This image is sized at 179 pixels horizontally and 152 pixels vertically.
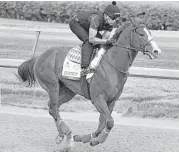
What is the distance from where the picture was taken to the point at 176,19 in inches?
786

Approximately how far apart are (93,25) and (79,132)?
77.8 inches

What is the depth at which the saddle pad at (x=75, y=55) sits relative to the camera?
681 cm

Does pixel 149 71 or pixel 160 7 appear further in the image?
pixel 160 7

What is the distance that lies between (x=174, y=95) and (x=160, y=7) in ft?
38.2

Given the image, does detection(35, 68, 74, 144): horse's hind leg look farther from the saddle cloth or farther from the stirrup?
the stirrup

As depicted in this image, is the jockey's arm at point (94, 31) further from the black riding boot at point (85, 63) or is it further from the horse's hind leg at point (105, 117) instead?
the horse's hind leg at point (105, 117)

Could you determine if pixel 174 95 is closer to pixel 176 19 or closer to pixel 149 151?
pixel 149 151

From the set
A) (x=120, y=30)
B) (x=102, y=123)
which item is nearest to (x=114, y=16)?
(x=120, y=30)

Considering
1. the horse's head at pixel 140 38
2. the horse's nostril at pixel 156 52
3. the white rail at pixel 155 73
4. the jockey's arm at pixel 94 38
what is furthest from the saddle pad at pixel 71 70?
the white rail at pixel 155 73

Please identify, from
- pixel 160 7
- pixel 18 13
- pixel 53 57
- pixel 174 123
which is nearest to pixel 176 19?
pixel 160 7

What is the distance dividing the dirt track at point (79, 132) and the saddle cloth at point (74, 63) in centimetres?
95

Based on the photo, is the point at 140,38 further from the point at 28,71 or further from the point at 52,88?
the point at 28,71

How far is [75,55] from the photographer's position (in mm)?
6844

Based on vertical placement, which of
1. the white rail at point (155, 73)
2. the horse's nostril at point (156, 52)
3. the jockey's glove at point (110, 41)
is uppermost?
the horse's nostril at point (156, 52)
